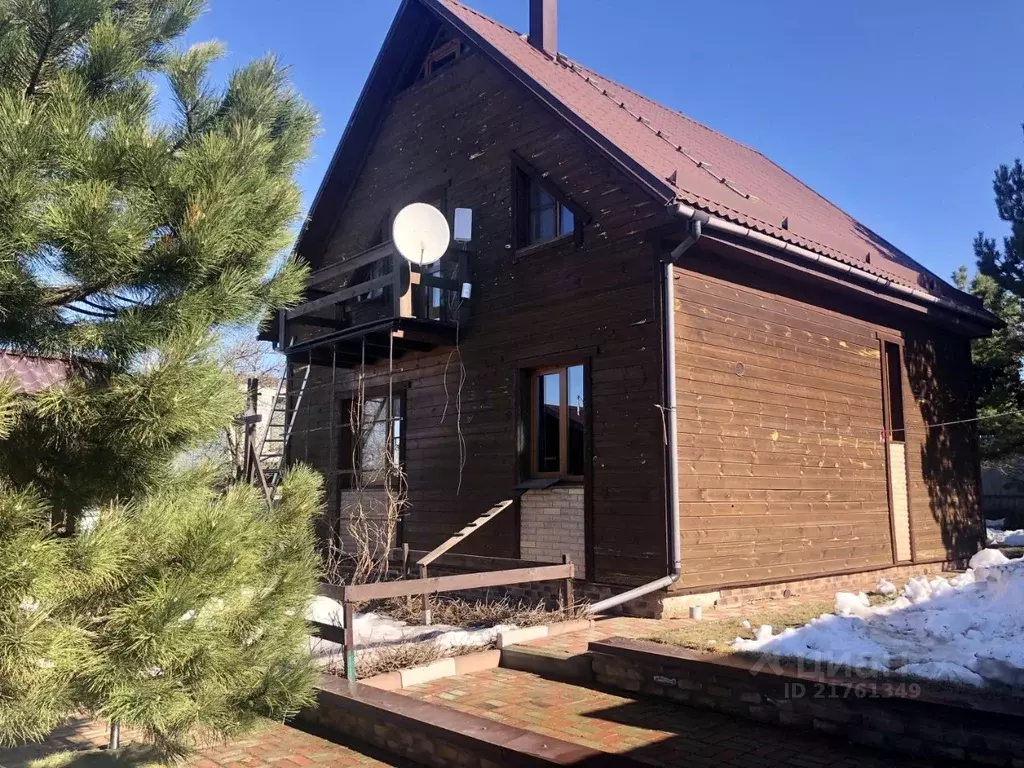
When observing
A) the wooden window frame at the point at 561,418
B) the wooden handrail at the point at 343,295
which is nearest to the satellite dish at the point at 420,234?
the wooden handrail at the point at 343,295

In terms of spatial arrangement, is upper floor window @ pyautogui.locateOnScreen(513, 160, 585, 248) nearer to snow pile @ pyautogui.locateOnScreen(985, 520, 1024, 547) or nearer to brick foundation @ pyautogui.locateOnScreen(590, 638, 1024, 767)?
brick foundation @ pyautogui.locateOnScreen(590, 638, 1024, 767)

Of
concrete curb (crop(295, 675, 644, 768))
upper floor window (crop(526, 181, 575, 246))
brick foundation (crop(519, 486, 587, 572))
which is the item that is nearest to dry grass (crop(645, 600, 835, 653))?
brick foundation (crop(519, 486, 587, 572))

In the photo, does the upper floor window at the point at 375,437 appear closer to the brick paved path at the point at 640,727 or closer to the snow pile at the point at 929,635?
the brick paved path at the point at 640,727

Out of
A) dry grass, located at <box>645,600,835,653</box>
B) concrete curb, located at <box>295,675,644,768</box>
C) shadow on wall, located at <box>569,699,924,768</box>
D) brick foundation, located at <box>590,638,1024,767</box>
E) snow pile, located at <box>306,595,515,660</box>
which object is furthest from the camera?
snow pile, located at <box>306,595,515,660</box>

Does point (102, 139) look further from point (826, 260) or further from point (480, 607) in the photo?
point (826, 260)

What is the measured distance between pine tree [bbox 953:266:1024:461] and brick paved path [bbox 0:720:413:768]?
529 inches

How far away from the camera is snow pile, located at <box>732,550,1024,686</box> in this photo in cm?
522

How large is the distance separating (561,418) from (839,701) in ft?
17.0

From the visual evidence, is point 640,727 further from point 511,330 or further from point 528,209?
point 528,209

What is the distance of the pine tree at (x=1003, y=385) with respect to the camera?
15703 mm

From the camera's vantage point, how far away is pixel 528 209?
10.3m

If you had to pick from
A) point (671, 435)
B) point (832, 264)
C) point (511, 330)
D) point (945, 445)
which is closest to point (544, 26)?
point (511, 330)

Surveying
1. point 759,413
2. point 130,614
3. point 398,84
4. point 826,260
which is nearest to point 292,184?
point 130,614

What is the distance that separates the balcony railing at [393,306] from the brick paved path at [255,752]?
5.53 m
